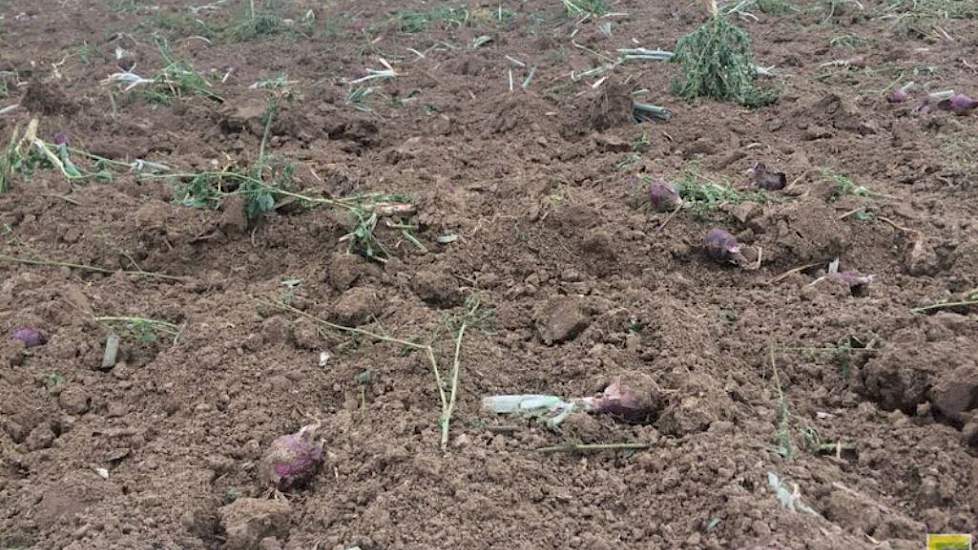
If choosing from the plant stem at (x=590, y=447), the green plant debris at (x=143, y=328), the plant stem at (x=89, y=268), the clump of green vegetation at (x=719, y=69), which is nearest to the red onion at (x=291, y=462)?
the plant stem at (x=590, y=447)

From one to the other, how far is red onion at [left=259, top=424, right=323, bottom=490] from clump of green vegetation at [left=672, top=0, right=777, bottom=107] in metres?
2.79

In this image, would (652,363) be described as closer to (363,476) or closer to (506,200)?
(363,476)

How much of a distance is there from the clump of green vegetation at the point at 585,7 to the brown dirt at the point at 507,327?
1.51 meters

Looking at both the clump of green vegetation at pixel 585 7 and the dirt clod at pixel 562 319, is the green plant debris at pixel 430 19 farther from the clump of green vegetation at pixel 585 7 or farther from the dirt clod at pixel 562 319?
the dirt clod at pixel 562 319

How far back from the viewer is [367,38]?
5602 millimetres

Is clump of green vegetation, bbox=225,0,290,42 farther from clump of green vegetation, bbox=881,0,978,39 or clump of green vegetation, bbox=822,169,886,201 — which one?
clump of green vegetation, bbox=822,169,886,201

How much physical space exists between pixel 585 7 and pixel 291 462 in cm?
460

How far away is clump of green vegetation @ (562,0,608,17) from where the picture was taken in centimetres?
571

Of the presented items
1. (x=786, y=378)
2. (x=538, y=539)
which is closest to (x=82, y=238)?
(x=538, y=539)

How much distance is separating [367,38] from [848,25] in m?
3.04

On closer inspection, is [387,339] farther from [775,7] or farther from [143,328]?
[775,7]

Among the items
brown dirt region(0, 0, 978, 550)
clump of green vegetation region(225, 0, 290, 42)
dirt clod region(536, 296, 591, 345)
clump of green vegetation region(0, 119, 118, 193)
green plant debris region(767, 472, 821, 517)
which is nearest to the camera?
green plant debris region(767, 472, 821, 517)

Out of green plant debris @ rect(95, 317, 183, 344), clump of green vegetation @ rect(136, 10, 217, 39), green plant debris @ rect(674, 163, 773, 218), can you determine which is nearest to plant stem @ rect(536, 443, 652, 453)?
green plant debris @ rect(674, 163, 773, 218)

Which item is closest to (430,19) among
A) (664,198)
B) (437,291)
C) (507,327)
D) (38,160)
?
(38,160)
